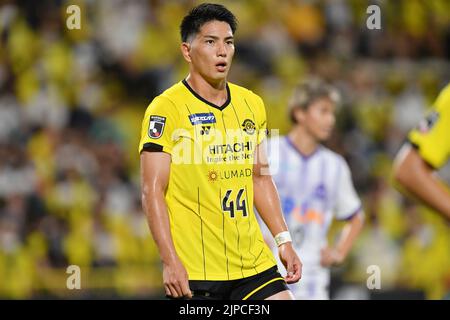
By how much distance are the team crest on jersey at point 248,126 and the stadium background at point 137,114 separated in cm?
471

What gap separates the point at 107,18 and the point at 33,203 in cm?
235

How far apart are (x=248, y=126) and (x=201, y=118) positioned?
0.90 ft

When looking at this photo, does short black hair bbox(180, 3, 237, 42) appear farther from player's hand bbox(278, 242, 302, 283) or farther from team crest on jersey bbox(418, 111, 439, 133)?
team crest on jersey bbox(418, 111, 439, 133)

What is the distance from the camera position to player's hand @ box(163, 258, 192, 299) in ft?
14.0

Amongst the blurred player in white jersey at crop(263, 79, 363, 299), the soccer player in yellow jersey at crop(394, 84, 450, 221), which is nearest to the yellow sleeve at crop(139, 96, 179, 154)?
the soccer player in yellow jersey at crop(394, 84, 450, 221)

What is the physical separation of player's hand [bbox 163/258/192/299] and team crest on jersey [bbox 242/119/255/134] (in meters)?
0.81

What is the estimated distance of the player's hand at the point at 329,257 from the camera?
6.73 metres

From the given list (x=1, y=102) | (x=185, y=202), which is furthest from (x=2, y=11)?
A: (x=185, y=202)

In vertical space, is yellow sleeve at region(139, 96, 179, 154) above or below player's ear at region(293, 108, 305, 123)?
above

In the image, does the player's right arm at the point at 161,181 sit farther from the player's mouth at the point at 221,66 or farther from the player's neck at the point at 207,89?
the player's mouth at the point at 221,66

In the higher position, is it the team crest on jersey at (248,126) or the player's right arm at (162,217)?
the team crest on jersey at (248,126)

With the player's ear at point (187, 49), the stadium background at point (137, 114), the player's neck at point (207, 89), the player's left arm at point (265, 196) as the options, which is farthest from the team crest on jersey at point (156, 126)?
the stadium background at point (137, 114)

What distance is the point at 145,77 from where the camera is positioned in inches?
412
